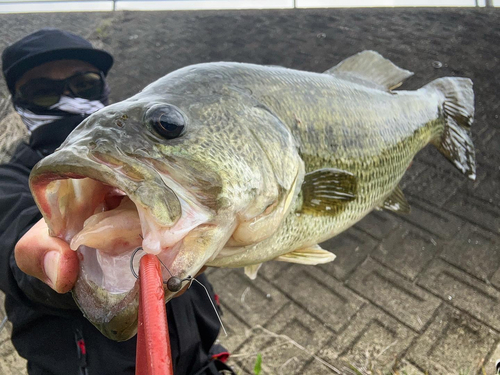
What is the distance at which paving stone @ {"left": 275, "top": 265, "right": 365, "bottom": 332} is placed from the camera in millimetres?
2865

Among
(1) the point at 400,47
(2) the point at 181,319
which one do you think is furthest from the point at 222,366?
(1) the point at 400,47

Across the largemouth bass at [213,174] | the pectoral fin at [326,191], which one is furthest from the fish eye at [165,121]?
the pectoral fin at [326,191]

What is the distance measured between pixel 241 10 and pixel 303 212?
23.7 ft

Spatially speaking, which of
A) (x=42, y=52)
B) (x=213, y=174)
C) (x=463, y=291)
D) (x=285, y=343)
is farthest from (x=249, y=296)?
(x=213, y=174)

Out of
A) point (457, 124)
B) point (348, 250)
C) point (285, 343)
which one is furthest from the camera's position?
point (348, 250)

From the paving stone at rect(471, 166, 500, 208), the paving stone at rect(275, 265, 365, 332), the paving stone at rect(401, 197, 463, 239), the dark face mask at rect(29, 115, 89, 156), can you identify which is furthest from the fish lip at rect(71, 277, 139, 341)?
the paving stone at rect(471, 166, 500, 208)

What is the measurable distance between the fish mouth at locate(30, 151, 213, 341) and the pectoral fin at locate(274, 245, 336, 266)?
61 cm

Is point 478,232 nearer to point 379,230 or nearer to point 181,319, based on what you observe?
point 379,230

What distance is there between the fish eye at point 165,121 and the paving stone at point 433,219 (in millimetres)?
3093

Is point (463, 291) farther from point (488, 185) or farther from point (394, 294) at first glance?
point (488, 185)

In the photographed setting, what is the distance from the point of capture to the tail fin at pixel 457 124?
229cm

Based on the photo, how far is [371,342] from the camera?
8.71ft

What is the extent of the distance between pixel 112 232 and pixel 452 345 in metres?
2.54

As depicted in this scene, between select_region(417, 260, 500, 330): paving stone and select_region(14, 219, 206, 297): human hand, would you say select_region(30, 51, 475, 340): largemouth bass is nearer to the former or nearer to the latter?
select_region(14, 219, 206, 297): human hand
